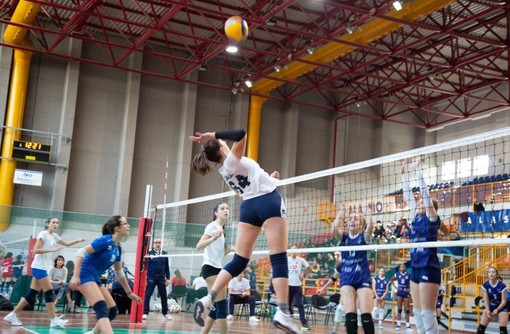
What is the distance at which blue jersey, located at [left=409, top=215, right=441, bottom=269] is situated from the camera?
741 centimetres

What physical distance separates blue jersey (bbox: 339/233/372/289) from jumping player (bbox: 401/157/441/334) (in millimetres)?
580

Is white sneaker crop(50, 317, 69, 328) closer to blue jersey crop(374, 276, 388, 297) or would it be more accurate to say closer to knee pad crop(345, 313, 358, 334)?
knee pad crop(345, 313, 358, 334)

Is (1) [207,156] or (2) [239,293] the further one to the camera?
(2) [239,293]

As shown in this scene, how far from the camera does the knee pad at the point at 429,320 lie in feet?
23.7

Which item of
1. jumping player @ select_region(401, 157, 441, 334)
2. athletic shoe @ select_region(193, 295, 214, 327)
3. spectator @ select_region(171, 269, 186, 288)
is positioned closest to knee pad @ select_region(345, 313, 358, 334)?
jumping player @ select_region(401, 157, 441, 334)

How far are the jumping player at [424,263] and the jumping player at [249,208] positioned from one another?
1.95 m

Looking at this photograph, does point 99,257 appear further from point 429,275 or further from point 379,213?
point 379,213

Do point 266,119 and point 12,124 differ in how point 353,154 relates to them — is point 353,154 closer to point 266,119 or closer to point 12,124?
point 266,119

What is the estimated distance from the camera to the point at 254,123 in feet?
90.5

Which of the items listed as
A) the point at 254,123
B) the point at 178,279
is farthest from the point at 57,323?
the point at 254,123

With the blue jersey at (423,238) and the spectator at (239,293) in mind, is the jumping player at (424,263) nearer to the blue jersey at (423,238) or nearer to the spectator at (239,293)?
the blue jersey at (423,238)

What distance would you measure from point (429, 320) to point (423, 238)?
0.96 meters

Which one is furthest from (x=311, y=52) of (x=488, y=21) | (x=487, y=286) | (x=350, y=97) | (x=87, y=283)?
(x=87, y=283)

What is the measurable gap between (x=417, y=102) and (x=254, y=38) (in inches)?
358
